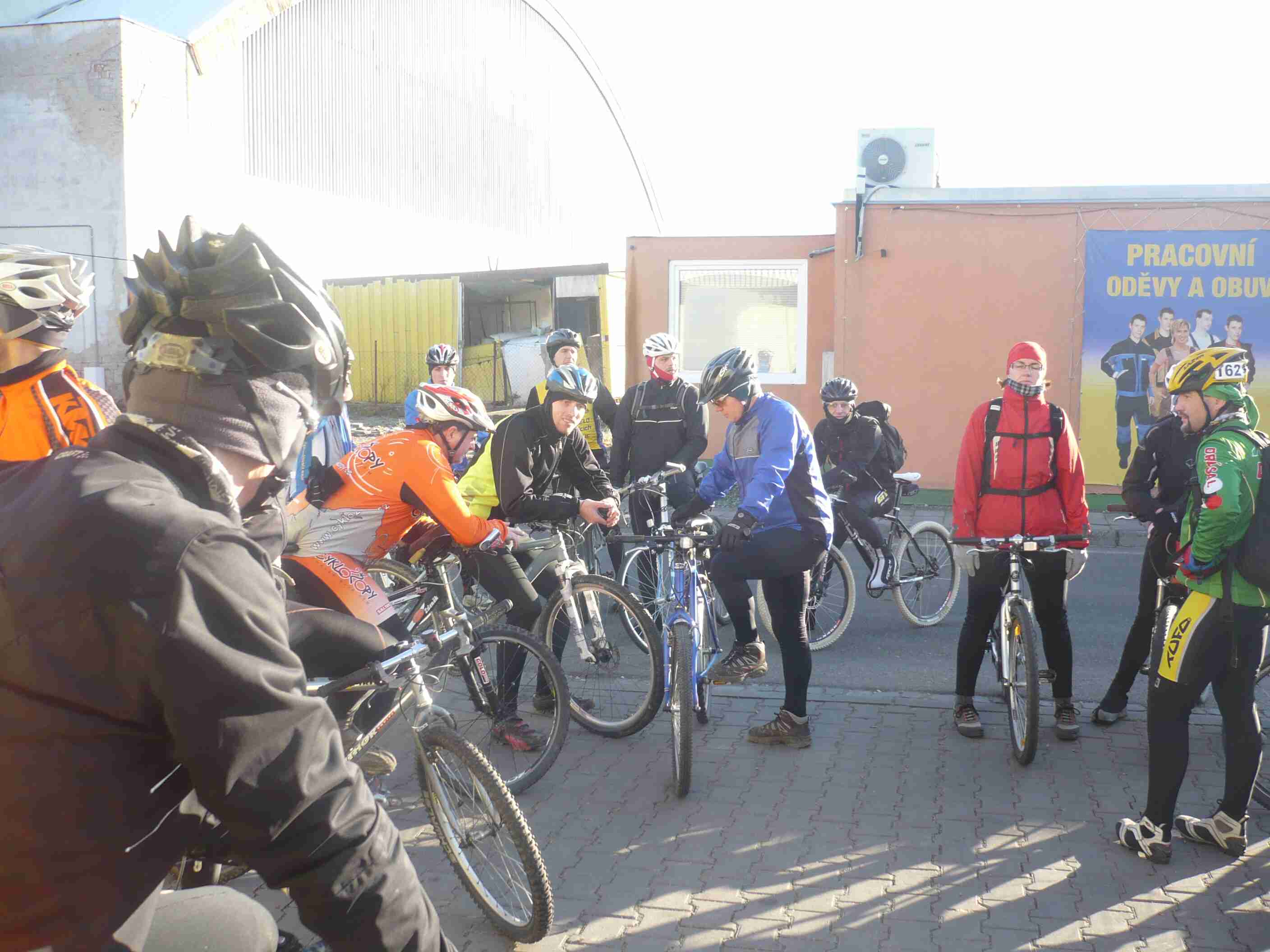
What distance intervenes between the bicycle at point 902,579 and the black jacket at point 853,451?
16 centimetres

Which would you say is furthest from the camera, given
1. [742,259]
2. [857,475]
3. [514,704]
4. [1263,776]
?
[742,259]

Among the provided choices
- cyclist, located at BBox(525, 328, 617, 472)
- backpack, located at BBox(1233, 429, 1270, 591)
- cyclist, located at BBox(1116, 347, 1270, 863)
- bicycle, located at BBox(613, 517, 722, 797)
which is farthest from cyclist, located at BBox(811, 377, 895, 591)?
backpack, located at BBox(1233, 429, 1270, 591)

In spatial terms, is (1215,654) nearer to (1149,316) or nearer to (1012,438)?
(1012,438)

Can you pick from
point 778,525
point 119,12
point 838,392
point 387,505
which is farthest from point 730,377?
point 119,12

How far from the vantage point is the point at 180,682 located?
4.21ft

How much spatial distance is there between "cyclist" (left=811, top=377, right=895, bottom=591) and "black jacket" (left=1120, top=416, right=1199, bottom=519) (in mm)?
2450

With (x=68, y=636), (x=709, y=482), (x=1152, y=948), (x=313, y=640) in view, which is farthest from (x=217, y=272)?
(x=709, y=482)

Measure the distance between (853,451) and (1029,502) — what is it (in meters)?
2.67

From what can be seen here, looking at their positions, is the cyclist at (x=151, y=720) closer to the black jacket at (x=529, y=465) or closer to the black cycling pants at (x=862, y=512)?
the black jacket at (x=529, y=465)

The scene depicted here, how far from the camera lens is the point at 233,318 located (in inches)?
64.1

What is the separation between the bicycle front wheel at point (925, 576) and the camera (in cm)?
840

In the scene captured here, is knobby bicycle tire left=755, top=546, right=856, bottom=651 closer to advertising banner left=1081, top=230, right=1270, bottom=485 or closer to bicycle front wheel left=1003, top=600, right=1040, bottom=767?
bicycle front wheel left=1003, top=600, right=1040, bottom=767

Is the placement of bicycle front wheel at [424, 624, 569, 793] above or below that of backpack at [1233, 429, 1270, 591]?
below

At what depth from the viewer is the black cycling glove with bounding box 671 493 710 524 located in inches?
234
